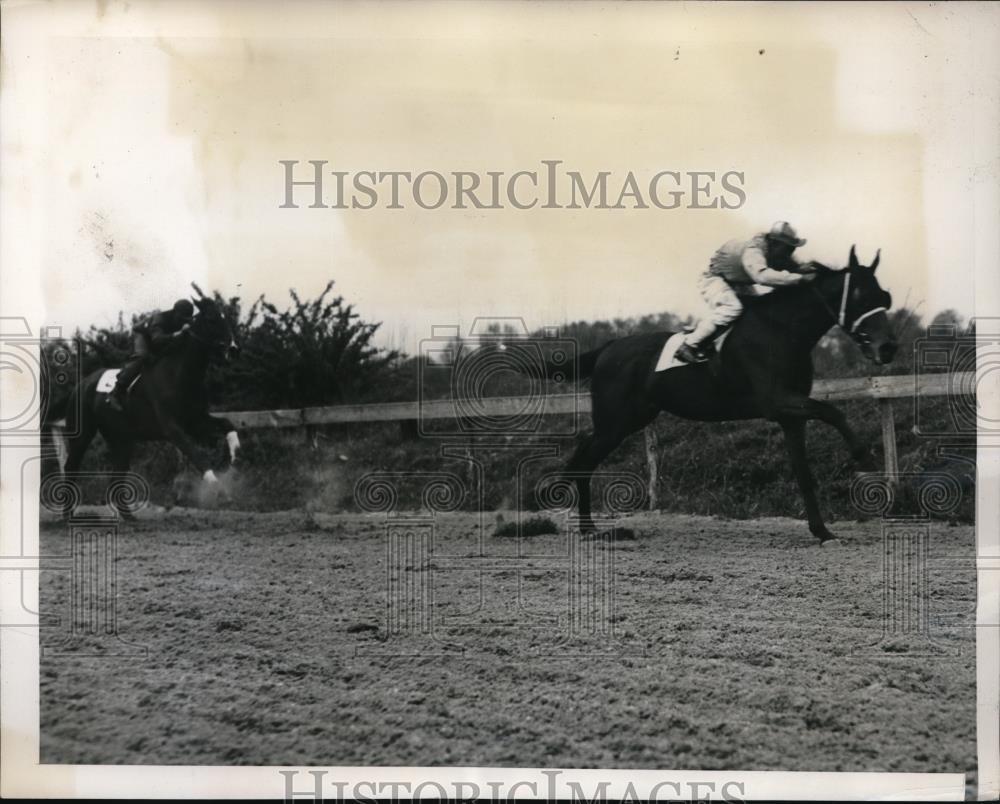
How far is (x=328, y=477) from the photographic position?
11.1 ft

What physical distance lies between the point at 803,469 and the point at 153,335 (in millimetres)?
2749

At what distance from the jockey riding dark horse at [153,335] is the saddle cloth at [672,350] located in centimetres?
197

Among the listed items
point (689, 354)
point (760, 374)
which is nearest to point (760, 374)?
point (760, 374)

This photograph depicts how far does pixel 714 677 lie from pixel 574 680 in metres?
0.55

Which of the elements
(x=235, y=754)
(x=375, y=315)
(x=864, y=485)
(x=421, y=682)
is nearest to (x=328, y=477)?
(x=375, y=315)

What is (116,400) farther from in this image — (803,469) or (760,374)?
(803,469)

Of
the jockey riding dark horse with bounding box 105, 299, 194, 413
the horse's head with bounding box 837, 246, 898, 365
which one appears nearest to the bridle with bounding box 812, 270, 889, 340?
the horse's head with bounding box 837, 246, 898, 365

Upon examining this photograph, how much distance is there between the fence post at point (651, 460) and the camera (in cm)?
331

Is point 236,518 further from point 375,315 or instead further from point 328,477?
point 375,315

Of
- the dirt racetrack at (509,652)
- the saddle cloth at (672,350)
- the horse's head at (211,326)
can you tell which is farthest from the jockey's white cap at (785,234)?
the horse's head at (211,326)

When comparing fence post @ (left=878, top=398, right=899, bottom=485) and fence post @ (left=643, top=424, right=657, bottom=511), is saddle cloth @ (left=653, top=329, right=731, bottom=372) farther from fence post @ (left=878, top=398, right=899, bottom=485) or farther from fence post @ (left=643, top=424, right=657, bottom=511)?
fence post @ (left=878, top=398, right=899, bottom=485)

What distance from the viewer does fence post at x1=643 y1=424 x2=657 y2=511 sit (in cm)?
331

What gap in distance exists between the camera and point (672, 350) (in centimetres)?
333

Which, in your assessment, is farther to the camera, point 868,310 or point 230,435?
point 230,435
